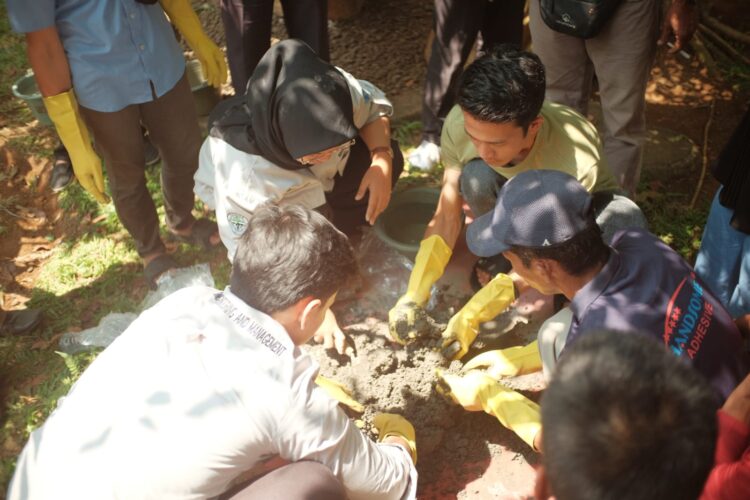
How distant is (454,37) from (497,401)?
2363 millimetres

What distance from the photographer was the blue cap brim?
2.29 m

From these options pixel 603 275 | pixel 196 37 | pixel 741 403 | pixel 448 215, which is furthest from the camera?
pixel 196 37

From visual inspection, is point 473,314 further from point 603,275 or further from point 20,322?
point 20,322

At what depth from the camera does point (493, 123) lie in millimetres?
2664

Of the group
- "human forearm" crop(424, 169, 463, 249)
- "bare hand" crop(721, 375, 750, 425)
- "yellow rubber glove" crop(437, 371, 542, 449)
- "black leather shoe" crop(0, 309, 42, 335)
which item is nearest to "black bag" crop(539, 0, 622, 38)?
"human forearm" crop(424, 169, 463, 249)

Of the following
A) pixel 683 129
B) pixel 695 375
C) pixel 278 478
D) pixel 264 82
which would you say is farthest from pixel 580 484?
pixel 683 129

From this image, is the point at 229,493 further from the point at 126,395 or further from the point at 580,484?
the point at 580,484

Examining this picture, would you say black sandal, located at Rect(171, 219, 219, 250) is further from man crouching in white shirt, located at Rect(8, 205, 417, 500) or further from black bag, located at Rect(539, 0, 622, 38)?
black bag, located at Rect(539, 0, 622, 38)

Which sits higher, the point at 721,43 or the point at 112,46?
the point at 112,46

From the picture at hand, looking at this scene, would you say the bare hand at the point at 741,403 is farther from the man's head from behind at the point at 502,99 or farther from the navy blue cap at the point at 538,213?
the man's head from behind at the point at 502,99

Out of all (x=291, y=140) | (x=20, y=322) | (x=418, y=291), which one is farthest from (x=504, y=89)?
(x=20, y=322)

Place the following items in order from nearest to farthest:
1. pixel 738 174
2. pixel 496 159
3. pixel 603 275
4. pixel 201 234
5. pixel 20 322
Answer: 1. pixel 603 275
2. pixel 738 174
3. pixel 496 159
4. pixel 20 322
5. pixel 201 234

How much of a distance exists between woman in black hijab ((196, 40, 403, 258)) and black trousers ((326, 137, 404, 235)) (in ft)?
0.04

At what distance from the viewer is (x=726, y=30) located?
5.46m
